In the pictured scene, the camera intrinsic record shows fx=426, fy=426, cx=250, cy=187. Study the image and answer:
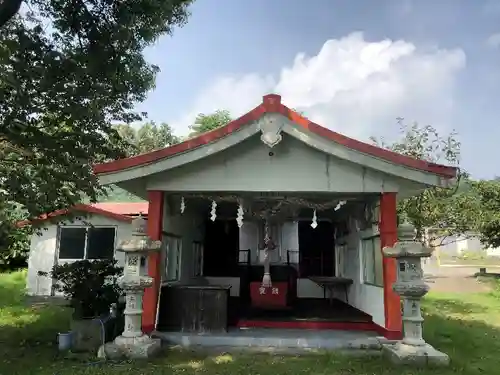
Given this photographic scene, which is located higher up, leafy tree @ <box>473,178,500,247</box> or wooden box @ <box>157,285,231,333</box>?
leafy tree @ <box>473,178,500,247</box>

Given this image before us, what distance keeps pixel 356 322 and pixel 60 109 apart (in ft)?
23.0

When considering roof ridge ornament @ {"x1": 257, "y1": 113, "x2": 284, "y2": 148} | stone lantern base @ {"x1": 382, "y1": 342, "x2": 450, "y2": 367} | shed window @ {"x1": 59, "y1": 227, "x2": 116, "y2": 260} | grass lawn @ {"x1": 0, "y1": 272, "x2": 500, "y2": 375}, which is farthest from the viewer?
shed window @ {"x1": 59, "y1": 227, "x2": 116, "y2": 260}

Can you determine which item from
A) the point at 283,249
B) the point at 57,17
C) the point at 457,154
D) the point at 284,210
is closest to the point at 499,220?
the point at 457,154

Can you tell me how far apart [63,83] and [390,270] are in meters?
6.80

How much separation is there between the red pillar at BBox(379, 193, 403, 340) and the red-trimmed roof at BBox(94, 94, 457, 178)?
2.33 ft

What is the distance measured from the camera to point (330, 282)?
9695mm

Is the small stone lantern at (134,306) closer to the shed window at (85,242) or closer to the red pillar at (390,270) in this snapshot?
the red pillar at (390,270)

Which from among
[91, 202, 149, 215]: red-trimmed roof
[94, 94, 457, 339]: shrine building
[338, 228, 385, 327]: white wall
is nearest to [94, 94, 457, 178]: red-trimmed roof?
[94, 94, 457, 339]: shrine building

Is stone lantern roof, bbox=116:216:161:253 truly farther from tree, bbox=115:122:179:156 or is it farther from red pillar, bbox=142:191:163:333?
tree, bbox=115:122:179:156

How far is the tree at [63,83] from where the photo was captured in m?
7.73

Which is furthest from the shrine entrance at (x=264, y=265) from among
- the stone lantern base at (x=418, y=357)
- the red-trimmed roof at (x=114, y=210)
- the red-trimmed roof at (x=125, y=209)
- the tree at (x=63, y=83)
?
the red-trimmed roof at (x=125, y=209)

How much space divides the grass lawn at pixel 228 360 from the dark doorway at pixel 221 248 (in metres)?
3.82

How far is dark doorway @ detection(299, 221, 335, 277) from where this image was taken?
38.7 feet

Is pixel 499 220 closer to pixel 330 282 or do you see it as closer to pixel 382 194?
pixel 330 282
